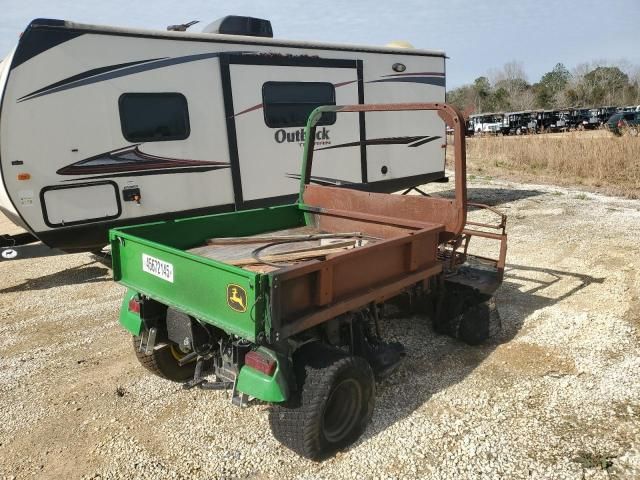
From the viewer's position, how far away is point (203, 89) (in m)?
6.39

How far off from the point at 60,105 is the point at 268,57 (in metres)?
2.74

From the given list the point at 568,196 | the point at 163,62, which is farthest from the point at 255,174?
the point at 568,196

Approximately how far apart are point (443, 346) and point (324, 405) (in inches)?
77.2

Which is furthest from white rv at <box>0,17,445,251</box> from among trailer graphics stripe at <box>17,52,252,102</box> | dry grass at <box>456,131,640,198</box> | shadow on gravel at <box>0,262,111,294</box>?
dry grass at <box>456,131,640,198</box>

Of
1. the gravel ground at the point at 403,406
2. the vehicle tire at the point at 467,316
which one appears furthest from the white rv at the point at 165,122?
the vehicle tire at the point at 467,316

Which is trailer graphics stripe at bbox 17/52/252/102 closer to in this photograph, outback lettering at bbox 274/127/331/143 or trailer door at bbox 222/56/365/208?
trailer door at bbox 222/56/365/208

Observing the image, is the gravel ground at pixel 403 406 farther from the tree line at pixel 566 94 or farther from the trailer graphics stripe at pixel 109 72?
the tree line at pixel 566 94

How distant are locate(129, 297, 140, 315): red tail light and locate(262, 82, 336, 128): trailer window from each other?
4.01 metres

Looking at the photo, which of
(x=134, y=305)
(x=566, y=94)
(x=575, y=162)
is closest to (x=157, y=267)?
(x=134, y=305)

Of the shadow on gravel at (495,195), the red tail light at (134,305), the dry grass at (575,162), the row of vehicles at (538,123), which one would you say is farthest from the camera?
the row of vehicles at (538,123)

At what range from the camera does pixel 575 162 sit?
48.3ft

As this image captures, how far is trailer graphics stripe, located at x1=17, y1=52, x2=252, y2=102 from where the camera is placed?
5.34 metres

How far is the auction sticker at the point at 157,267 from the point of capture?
3094 millimetres

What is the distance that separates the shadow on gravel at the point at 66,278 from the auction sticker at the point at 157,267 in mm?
3654
